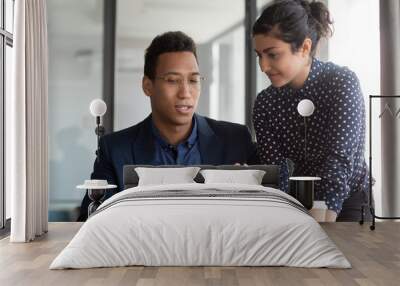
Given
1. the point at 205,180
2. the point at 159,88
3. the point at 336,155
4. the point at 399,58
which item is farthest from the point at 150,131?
the point at 399,58

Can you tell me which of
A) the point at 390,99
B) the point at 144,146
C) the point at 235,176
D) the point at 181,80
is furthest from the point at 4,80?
the point at 390,99

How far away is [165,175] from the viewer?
580 cm

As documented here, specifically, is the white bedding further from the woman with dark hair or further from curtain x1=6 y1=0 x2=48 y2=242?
the woman with dark hair

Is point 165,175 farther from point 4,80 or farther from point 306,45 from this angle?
point 306,45

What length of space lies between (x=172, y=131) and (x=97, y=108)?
867mm

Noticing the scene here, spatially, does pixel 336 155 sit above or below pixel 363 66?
below

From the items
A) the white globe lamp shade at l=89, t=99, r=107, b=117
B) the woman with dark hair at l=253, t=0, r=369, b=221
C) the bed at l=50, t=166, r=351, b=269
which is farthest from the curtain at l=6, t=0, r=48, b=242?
the woman with dark hair at l=253, t=0, r=369, b=221

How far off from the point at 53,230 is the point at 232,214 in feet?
8.60

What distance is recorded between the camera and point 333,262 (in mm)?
3760

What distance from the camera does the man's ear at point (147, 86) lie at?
629cm

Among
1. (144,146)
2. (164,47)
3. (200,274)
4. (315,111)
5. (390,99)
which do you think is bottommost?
(200,274)

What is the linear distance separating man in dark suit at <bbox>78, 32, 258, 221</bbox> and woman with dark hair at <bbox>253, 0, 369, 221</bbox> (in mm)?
398

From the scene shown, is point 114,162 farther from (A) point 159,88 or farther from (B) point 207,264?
(B) point 207,264

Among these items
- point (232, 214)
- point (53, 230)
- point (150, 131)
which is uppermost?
A: point (150, 131)
